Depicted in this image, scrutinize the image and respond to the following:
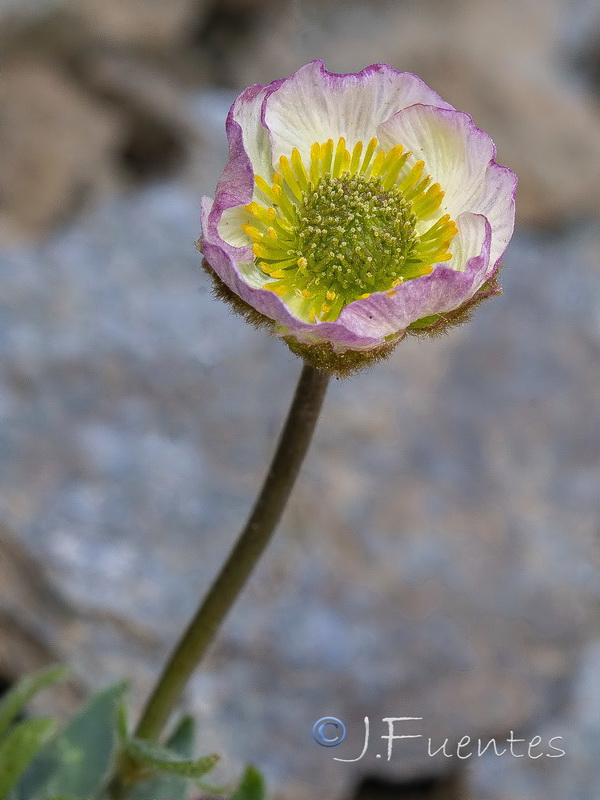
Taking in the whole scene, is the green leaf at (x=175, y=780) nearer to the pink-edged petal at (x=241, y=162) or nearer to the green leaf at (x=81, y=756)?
the green leaf at (x=81, y=756)

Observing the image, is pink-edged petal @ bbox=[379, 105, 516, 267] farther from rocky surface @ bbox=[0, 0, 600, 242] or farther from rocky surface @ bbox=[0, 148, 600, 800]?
rocky surface @ bbox=[0, 0, 600, 242]

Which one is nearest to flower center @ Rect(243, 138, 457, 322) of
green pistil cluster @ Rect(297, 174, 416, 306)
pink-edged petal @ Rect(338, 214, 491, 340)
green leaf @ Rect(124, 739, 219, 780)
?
green pistil cluster @ Rect(297, 174, 416, 306)

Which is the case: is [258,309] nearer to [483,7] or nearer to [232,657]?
[232,657]

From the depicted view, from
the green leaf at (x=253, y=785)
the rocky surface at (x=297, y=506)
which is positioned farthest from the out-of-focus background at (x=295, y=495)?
the green leaf at (x=253, y=785)
